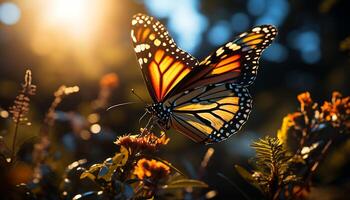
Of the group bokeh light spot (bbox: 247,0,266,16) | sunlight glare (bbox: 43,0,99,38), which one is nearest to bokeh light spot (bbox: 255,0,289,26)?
bokeh light spot (bbox: 247,0,266,16)

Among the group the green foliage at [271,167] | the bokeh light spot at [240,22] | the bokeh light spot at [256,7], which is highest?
the bokeh light spot at [256,7]

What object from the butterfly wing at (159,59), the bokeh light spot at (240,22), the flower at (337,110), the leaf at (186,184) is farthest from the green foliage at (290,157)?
the bokeh light spot at (240,22)

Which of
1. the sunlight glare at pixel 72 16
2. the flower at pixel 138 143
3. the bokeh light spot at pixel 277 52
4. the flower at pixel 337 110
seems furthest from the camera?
the bokeh light spot at pixel 277 52

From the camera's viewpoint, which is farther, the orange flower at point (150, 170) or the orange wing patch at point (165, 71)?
the orange wing patch at point (165, 71)

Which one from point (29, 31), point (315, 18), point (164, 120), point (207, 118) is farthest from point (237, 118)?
point (315, 18)

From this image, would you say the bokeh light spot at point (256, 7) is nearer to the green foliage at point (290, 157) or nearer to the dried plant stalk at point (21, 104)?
the green foliage at point (290, 157)

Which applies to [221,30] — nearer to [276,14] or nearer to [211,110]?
[276,14]

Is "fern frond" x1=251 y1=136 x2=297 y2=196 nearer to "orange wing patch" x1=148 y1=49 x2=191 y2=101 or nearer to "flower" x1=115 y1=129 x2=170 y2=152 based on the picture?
"flower" x1=115 y1=129 x2=170 y2=152
